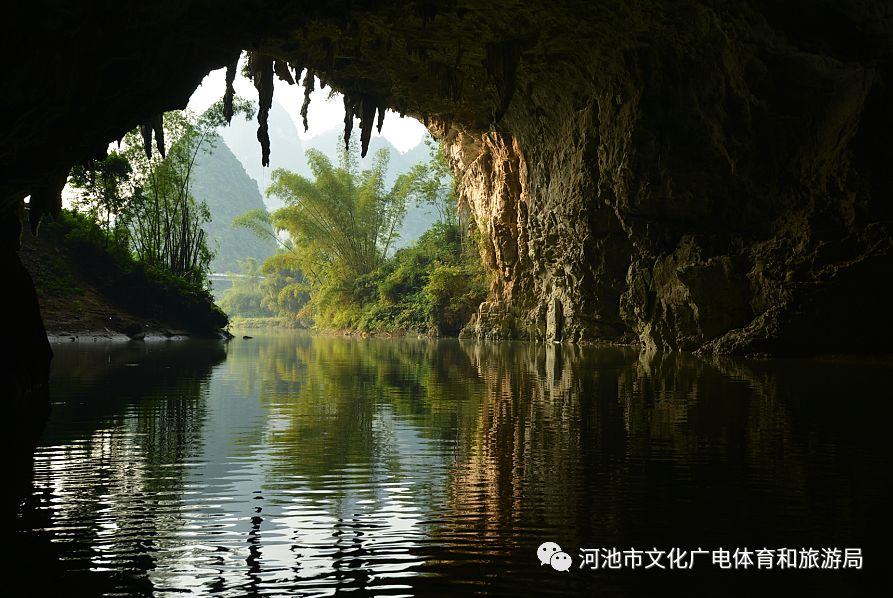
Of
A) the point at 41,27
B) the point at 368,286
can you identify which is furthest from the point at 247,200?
the point at 41,27

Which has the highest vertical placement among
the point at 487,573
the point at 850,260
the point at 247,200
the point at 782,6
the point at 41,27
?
the point at 247,200

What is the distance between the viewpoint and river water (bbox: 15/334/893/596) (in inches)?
120

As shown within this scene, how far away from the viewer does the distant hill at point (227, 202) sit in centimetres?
11288

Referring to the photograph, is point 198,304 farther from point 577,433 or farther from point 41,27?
point 577,433

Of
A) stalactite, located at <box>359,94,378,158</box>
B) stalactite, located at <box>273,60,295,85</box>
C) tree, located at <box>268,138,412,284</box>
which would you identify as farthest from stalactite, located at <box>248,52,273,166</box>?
tree, located at <box>268,138,412,284</box>

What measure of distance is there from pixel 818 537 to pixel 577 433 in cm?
316

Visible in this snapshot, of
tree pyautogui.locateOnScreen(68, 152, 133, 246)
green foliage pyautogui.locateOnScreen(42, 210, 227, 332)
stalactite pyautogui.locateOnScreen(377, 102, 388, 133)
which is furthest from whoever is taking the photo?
tree pyautogui.locateOnScreen(68, 152, 133, 246)

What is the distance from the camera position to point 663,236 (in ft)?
70.0

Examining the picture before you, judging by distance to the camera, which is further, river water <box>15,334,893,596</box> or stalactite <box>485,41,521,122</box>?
stalactite <box>485,41,521,122</box>

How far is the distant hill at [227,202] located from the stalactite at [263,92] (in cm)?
9244

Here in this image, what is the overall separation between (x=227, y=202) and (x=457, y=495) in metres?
124

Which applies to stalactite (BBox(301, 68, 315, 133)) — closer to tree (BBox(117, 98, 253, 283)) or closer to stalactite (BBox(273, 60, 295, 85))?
stalactite (BBox(273, 60, 295, 85))

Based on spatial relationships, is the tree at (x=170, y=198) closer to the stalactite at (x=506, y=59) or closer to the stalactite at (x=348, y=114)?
the stalactite at (x=348, y=114)

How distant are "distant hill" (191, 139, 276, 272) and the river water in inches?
4094
